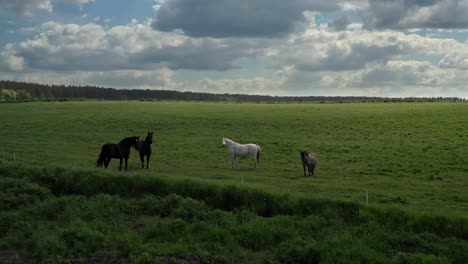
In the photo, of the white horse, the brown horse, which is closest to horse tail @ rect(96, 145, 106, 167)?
the white horse

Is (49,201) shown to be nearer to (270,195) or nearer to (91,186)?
(91,186)

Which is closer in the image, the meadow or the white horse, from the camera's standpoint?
the meadow

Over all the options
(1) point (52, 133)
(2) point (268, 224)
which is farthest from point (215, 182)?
(1) point (52, 133)

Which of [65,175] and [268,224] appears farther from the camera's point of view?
[65,175]

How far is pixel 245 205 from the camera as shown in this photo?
67.5 feet

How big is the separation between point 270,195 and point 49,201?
9.43m

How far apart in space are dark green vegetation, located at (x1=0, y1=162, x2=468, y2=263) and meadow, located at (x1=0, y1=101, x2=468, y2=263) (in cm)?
4

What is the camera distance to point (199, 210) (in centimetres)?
1966

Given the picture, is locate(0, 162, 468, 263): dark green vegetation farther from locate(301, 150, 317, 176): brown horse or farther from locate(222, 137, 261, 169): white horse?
locate(222, 137, 261, 169): white horse

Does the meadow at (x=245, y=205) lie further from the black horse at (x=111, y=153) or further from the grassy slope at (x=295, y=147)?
the black horse at (x=111, y=153)

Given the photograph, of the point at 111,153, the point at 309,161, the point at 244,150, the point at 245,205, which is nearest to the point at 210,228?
the point at 245,205

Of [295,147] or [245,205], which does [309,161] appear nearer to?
[245,205]

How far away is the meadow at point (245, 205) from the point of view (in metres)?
15.9

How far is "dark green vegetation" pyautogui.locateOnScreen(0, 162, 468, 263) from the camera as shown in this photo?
15586mm
